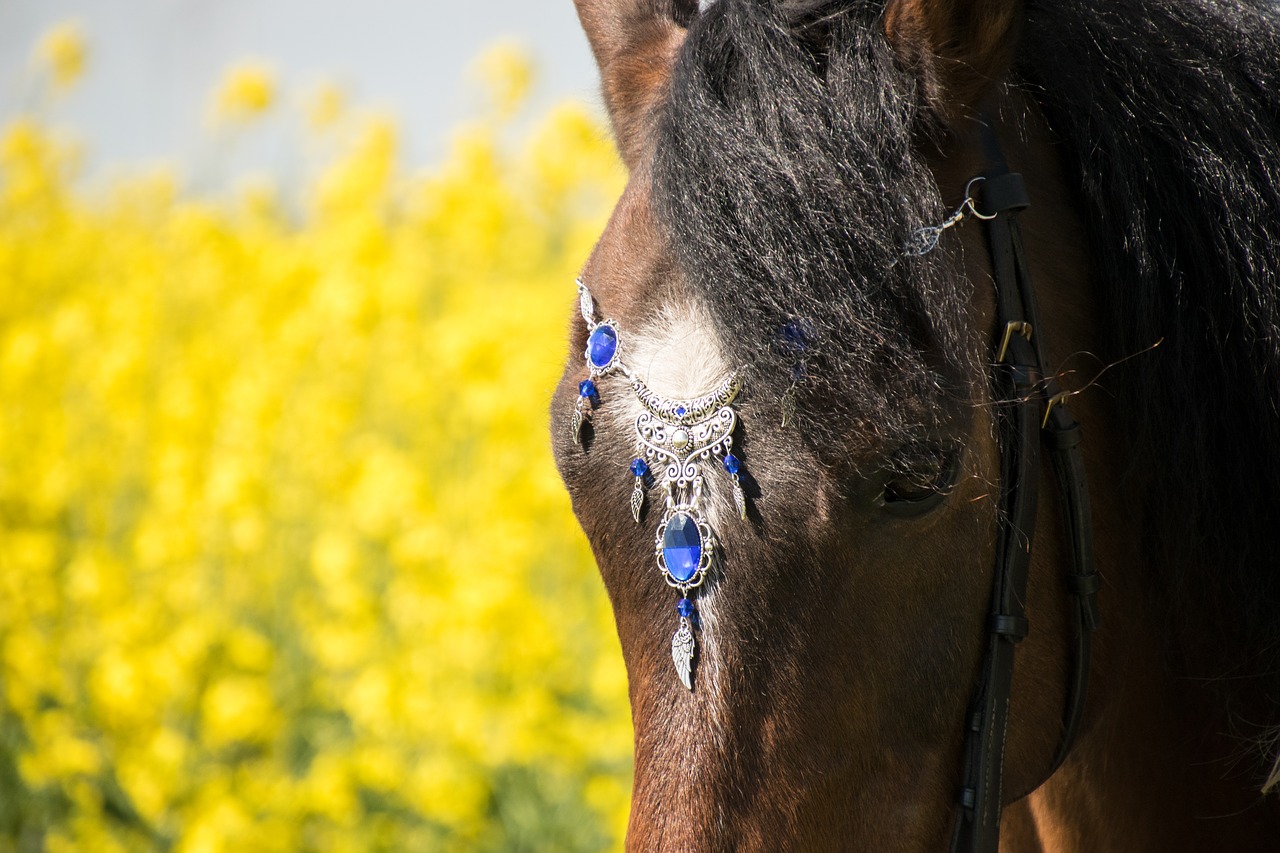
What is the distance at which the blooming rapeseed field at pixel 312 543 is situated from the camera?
13.2 feet

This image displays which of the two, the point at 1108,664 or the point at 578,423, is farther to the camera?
the point at 1108,664

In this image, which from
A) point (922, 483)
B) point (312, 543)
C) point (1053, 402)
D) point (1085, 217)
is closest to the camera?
point (922, 483)

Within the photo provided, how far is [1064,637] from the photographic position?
1.45 m

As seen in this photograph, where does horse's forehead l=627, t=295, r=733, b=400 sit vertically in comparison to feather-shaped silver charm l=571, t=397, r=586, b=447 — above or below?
above

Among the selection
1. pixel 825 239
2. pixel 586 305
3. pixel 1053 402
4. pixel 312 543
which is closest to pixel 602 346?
pixel 586 305

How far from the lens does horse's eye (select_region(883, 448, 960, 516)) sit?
1.27m

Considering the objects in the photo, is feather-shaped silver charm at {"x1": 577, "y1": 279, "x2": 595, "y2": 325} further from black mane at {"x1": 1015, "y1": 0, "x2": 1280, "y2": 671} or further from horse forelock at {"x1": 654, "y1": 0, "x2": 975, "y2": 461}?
black mane at {"x1": 1015, "y1": 0, "x2": 1280, "y2": 671}

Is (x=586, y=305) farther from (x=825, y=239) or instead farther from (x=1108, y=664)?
(x=1108, y=664)

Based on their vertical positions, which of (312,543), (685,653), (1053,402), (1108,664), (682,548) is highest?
(1053,402)

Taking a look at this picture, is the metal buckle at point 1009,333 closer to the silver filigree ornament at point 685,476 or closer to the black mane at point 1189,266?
the black mane at point 1189,266

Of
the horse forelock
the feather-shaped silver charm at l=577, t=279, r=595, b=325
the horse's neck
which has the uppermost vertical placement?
the horse forelock

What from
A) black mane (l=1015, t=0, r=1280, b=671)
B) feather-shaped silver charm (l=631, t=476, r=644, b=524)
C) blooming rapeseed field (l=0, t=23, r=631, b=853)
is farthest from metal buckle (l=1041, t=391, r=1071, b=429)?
blooming rapeseed field (l=0, t=23, r=631, b=853)

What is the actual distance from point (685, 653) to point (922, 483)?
1.10 ft

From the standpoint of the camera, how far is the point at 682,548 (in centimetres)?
129
